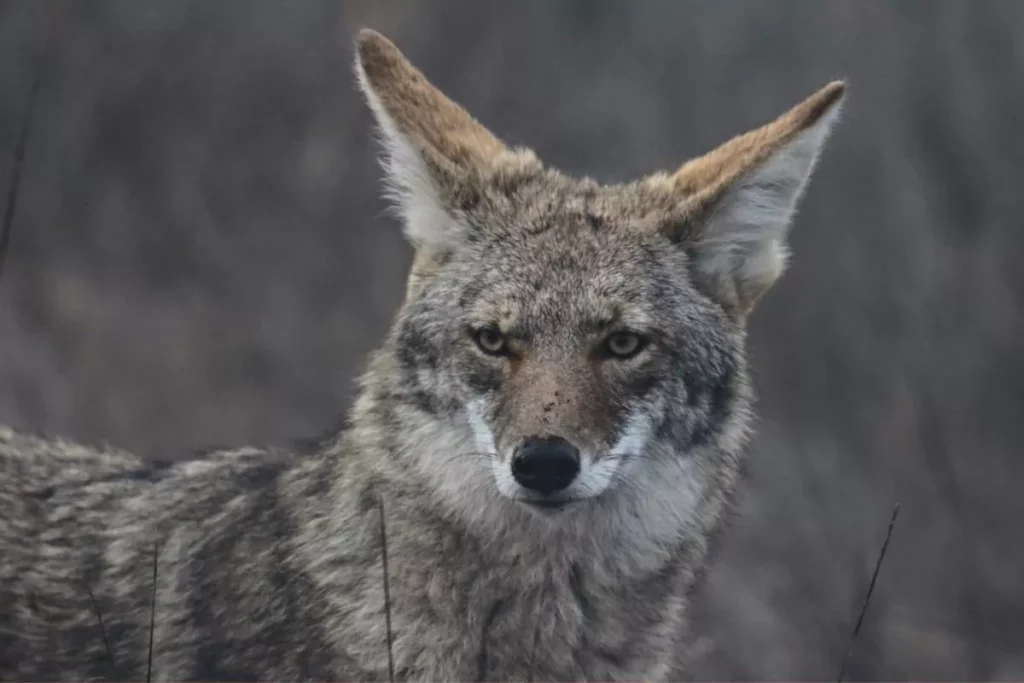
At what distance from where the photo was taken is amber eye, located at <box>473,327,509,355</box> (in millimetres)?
4770

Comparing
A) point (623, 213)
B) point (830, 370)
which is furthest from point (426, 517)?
point (830, 370)

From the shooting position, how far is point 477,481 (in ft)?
15.7

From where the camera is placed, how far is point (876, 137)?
14.8 m

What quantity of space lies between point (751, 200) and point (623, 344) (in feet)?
2.47

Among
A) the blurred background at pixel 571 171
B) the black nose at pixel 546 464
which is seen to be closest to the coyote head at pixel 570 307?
the black nose at pixel 546 464

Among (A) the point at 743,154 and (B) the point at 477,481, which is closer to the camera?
(B) the point at 477,481

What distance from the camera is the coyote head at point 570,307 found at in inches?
181

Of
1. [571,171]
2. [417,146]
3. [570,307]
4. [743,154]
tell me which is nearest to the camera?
[570,307]

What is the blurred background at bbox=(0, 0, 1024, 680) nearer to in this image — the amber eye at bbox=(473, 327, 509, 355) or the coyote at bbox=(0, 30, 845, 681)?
the coyote at bbox=(0, 30, 845, 681)

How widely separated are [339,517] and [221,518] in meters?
0.46

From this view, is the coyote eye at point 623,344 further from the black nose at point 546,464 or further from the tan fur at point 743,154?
the tan fur at point 743,154

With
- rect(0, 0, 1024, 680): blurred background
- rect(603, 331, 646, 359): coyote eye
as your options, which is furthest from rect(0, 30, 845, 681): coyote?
rect(0, 0, 1024, 680): blurred background

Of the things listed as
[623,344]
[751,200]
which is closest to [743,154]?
[751,200]

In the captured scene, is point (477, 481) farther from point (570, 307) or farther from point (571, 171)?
point (571, 171)
